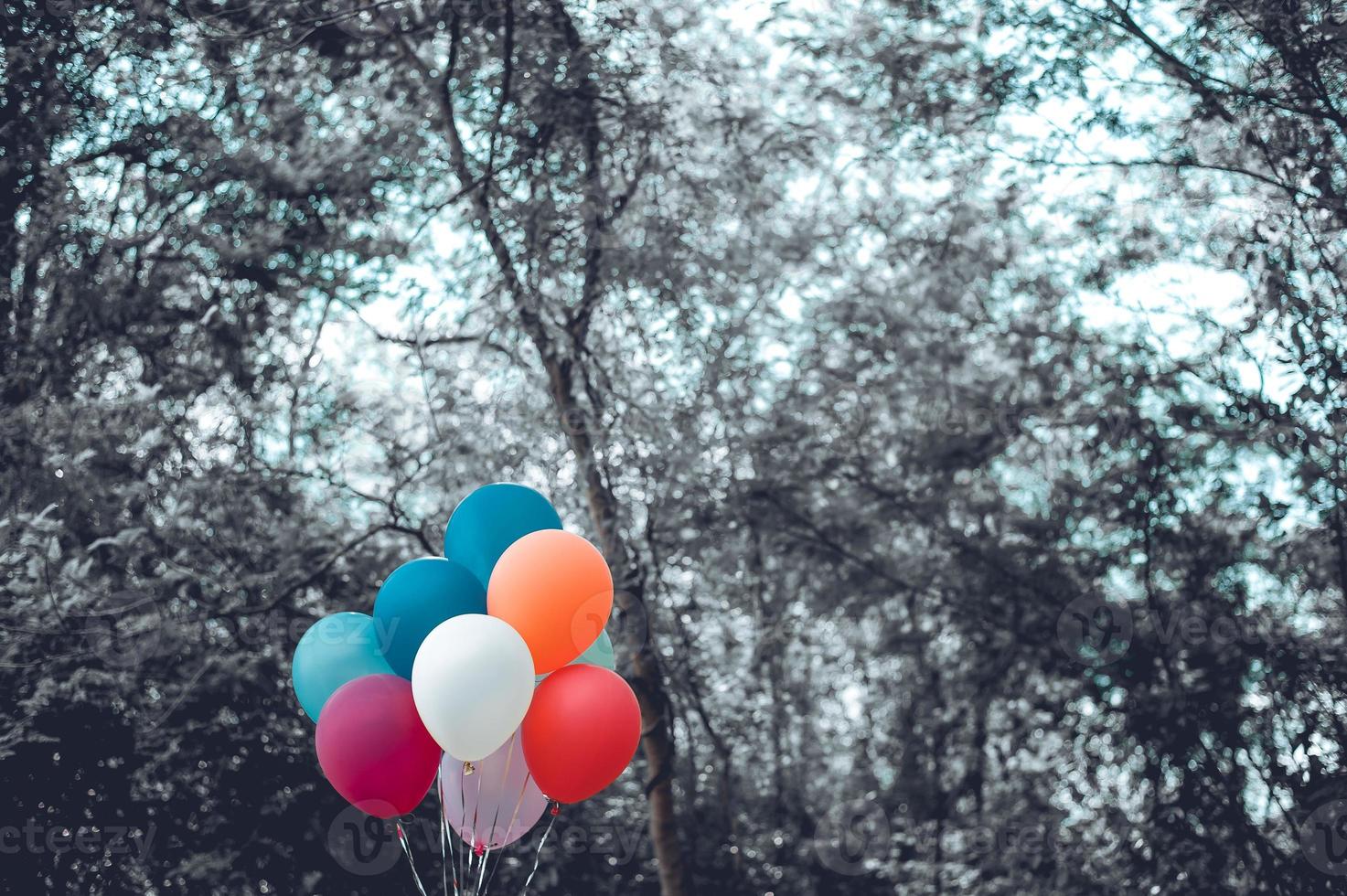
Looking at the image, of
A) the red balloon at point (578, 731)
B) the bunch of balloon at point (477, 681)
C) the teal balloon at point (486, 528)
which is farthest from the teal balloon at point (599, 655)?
the teal balloon at point (486, 528)

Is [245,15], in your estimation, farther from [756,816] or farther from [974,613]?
[756,816]

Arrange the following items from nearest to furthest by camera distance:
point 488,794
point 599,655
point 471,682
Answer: point 471,682 < point 488,794 < point 599,655

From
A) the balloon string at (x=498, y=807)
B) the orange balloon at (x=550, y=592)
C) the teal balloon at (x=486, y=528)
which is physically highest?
the teal balloon at (x=486, y=528)

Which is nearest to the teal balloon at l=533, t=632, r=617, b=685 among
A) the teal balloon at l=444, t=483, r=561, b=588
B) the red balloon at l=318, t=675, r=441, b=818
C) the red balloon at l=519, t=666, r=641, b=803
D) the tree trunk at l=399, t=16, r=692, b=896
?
the red balloon at l=519, t=666, r=641, b=803

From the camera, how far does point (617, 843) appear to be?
5703 millimetres

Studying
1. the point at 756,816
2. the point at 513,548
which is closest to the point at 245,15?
the point at 513,548

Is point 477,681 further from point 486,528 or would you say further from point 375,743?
point 486,528

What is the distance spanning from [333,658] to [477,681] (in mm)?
588

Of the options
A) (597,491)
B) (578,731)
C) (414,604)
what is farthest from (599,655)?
(597,491)

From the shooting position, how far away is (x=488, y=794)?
3191 mm

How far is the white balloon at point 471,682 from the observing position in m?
2.74

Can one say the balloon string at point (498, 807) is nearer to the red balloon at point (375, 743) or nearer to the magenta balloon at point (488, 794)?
the magenta balloon at point (488, 794)

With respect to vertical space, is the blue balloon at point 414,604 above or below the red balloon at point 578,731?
above

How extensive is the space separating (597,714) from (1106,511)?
10.5 ft
